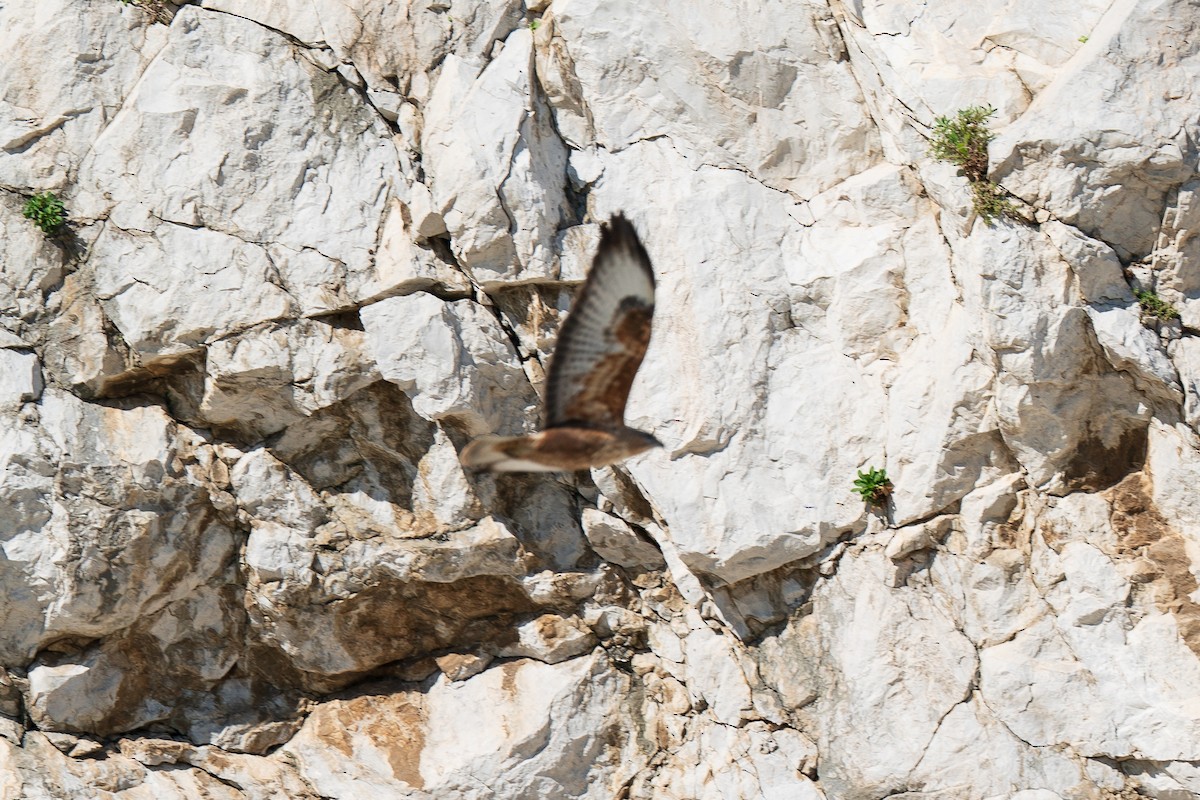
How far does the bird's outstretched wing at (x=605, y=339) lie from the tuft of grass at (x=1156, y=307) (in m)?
3.39

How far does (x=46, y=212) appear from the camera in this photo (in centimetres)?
893

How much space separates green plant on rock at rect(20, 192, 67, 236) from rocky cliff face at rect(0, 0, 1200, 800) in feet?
0.28

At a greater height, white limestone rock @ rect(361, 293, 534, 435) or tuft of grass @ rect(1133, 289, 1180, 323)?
tuft of grass @ rect(1133, 289, 1180, 323)

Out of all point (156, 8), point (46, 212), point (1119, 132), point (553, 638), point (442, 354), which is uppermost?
point (156, 8)

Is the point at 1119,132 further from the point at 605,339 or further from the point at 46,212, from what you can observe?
the point at 46,212

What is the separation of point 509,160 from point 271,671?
482 centimetres

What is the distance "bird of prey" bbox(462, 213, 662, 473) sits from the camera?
585 cm

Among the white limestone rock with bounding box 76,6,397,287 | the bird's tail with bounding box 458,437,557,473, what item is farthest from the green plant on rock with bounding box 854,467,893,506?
the white limestone rock with bounding box 76,6,397,287

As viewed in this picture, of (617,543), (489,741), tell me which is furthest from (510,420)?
(489,741)

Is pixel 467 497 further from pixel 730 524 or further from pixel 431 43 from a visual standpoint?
pixel 431 43

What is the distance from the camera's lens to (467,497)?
8.91 metres

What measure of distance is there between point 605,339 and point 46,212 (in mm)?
5542

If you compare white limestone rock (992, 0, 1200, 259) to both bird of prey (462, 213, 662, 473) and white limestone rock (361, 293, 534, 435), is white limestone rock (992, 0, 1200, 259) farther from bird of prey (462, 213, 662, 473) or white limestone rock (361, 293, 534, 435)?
white limestone rock (361, 293, 534, 435)

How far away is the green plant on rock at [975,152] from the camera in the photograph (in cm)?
732
